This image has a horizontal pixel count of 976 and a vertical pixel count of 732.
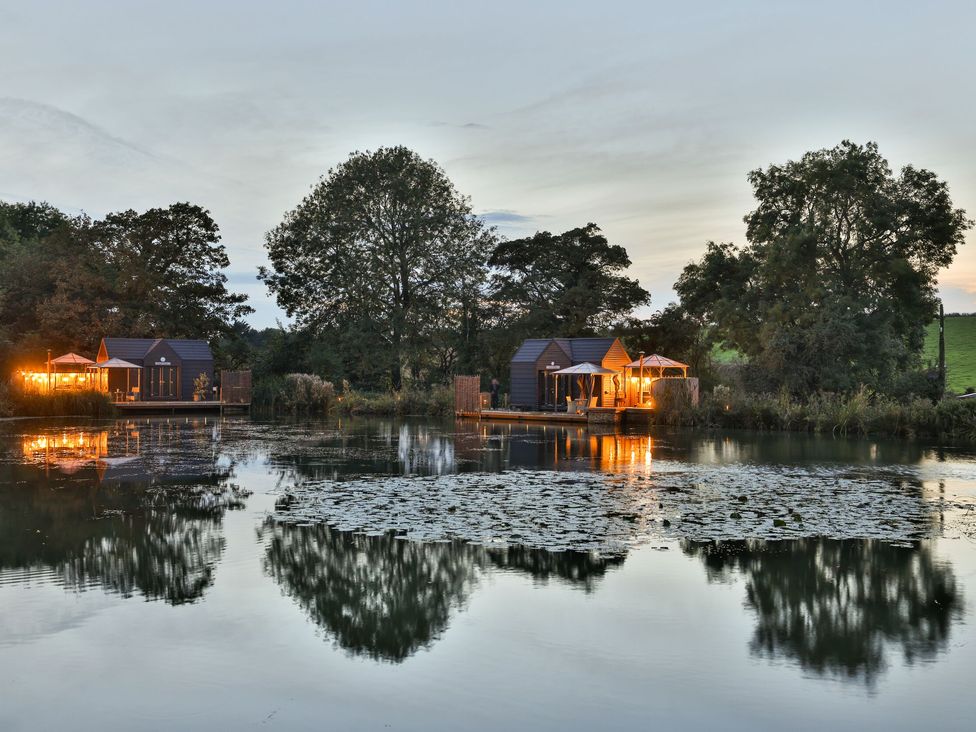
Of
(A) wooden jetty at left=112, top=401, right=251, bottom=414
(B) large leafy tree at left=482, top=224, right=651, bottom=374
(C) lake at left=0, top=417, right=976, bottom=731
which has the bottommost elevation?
(C) lake at left=0, top=417, right=976, bottom=731

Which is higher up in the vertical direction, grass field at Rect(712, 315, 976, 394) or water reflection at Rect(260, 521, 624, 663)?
grass field at Rect(712, 315, 976, 394)

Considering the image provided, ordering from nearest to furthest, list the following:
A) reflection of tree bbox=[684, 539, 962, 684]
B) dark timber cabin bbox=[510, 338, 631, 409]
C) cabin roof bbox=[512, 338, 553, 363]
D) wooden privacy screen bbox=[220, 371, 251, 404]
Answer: reflection of tree bbox=[684, 539, 962, 684], dark timber cabin bbox=[510, 338, 631, 409], cabin roof bbox=[512, 338, 553, 363], wooden privacy screen bbox=[220, 371, 251, 404]

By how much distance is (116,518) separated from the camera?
37.9ft

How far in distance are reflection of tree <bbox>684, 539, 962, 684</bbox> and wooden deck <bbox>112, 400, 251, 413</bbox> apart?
37.2 m

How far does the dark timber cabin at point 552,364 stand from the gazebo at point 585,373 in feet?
1.06

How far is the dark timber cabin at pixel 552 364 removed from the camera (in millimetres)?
40500

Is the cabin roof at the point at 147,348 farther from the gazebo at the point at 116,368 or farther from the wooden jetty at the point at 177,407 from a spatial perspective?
the wooden jetty at the point at 177,407

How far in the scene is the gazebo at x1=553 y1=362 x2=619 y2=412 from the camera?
3738cm

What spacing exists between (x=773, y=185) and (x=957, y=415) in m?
19.3

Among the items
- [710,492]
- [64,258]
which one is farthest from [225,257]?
[710,492]

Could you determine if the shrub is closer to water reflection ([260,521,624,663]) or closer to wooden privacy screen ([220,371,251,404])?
wooden privacy screen ([220,371,251,404])

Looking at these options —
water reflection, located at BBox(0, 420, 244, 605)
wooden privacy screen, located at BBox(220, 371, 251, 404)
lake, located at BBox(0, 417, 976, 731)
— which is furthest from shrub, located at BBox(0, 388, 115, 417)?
lake, located at BBox(0, 417, 976, 731)

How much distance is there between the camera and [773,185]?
43.1 m

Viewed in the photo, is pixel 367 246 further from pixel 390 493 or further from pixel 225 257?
pixel 390 493
